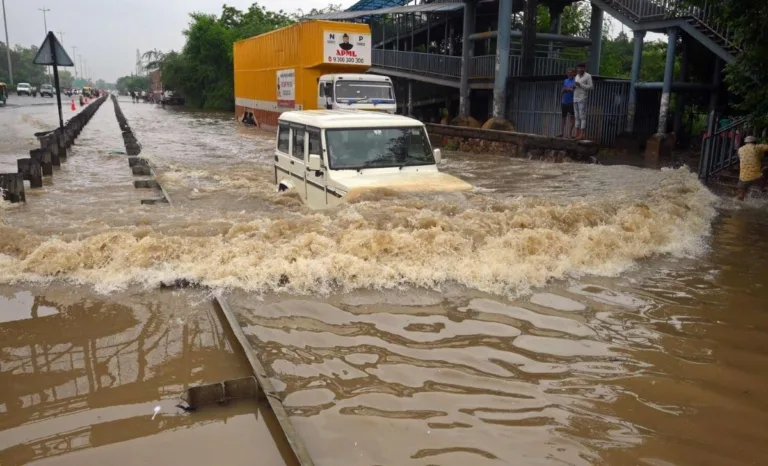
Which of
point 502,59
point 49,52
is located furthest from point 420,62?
point 49,52

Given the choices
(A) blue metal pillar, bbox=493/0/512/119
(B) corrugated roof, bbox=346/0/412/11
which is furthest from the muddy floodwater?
(B) corrugated roof, bbox=346/0/412/11

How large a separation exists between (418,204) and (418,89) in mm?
25623

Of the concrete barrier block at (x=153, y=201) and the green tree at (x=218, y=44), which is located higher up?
the green tree at (x=218, y=44)

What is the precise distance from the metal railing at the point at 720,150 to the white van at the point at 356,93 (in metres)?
8.77

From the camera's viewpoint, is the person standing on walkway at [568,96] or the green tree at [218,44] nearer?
the person standing on walkway at [568,96]

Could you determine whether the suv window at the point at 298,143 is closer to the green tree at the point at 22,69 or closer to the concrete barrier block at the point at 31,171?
the concrete barrier block at the point at 31,171

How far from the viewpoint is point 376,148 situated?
796 cm

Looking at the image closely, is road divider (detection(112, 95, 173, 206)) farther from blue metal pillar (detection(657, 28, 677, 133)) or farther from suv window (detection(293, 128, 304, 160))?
blue metal pillar (detection(657, 28, 677, 133))

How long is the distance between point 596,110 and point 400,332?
1581 centimetres

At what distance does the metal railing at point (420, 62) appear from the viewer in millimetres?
25561

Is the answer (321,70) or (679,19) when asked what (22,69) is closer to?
(321,70)

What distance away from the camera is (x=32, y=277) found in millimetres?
5676

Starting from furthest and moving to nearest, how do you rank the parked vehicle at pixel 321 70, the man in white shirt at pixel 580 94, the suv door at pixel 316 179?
1. the parked vehicle at pixel 321 70
2. the man in white shirt at pixel 580 94
3. the suv door at pixel 316 179

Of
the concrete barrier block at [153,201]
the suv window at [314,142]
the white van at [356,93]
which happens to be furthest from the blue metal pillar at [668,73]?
the concrete barrier block at [153,201]
